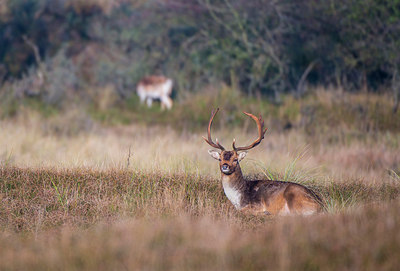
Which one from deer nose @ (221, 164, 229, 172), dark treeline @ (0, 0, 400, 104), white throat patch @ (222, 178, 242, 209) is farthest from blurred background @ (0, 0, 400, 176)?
deer nose @ (221, 164, 229, 172)

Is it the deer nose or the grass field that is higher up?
the deer nose

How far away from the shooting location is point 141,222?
16.7ft

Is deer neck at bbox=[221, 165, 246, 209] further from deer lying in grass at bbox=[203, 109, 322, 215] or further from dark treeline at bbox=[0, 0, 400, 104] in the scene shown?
dark treeline at bbox=[0, 0, 400, 104]

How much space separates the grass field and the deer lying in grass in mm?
149

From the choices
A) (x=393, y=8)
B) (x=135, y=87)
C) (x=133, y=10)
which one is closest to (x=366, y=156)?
(x=393, y=8)

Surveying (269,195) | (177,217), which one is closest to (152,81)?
(269,195)

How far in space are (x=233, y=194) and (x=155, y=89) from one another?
1165 centimetres

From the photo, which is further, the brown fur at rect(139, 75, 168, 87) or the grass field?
the brown fur at rect(139, 75, 168, 87)

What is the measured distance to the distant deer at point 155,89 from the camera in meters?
17.3

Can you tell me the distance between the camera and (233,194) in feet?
19.7

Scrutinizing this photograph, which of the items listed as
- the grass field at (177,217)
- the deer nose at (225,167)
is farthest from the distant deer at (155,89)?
the deer nose at (225,167)

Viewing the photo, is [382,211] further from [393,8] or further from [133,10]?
[133,10]

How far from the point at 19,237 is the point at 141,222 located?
1.18 meters

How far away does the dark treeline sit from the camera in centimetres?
1468
